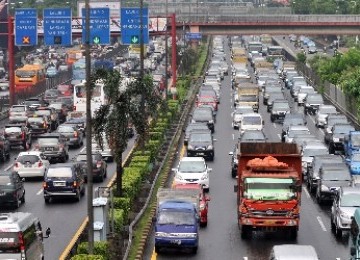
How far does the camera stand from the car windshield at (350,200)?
35959mm

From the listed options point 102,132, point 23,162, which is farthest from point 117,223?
point 23,162

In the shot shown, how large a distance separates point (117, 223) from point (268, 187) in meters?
4.74

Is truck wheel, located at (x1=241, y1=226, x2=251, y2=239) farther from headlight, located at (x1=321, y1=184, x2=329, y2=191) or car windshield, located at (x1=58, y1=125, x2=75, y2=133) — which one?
car windshield, located at (x1=58, y1=125, x2=75, y2=133)

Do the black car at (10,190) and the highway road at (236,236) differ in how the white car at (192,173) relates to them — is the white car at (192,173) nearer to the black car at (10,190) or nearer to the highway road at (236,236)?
the highway road at (236,236)

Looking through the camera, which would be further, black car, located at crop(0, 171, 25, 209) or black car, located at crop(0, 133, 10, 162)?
black car, located at crop(0, 133, 10, 162)

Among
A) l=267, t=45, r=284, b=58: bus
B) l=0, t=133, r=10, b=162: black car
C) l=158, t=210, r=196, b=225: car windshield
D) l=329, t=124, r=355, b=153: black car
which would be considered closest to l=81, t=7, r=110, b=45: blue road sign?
l=0, t=133, r=10, b=162: black car

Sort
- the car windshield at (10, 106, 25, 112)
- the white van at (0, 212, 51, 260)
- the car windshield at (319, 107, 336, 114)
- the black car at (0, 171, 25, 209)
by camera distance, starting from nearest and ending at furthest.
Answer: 1. the white van at (0, 212, 51, 260)
2. the black car at (0, 171, 25, 209)
3. the car windshield at (10, 106, 25, 112)
4. the car windshield at (319, 107, 336, 114)

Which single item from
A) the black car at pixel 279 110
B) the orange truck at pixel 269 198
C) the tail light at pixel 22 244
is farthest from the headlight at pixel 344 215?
the black car at pixel 279 110

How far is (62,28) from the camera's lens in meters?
77.8

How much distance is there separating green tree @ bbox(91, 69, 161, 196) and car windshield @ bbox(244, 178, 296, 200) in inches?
290

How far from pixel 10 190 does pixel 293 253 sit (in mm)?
17138

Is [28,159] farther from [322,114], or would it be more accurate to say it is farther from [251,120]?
[322,114]

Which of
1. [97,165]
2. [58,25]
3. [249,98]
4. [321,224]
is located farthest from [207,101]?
[321,224]

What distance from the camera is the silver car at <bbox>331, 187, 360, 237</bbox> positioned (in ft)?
117
